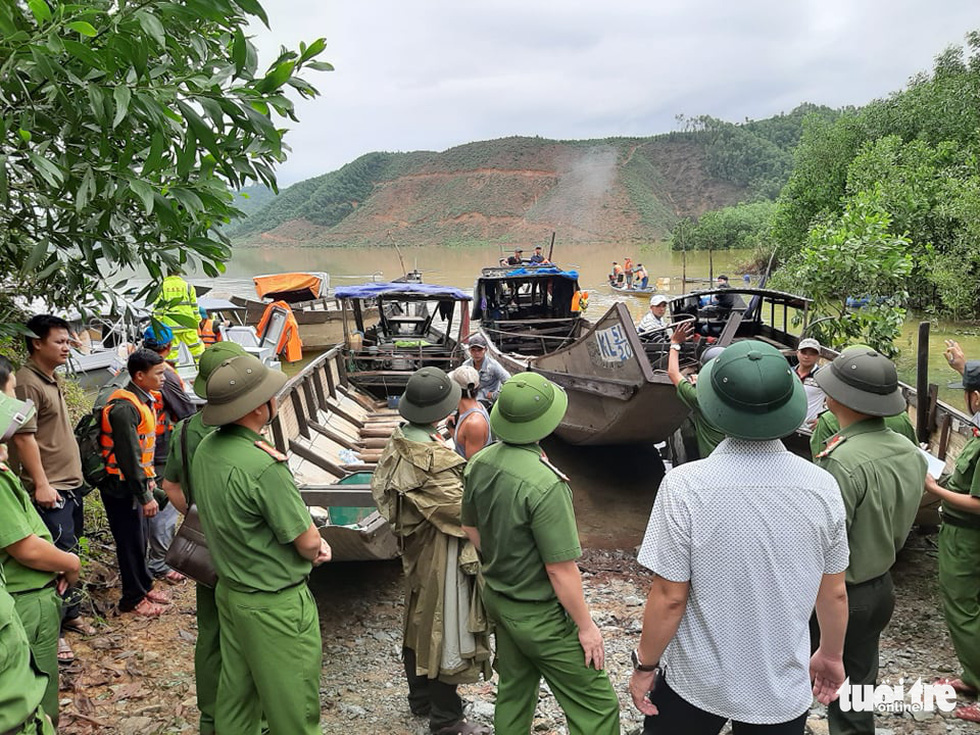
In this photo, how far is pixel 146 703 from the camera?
362cm

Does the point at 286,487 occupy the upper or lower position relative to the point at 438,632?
upper

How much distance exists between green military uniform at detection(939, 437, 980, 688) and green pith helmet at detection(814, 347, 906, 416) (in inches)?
33.5

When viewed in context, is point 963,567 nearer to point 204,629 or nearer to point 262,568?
point 262,568

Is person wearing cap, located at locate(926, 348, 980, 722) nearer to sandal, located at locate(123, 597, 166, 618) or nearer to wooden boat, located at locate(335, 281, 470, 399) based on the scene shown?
sandal, located at locate(123, 597, 166, 618)

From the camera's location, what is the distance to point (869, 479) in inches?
103

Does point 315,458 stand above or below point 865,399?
below

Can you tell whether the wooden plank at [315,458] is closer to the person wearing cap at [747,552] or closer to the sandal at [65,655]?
the sandal at [65,655]

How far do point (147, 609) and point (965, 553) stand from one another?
4599mm

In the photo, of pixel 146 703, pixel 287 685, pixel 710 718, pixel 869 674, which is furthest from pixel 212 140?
pixel 869 674

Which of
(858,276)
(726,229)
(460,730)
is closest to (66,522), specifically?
(460,730)

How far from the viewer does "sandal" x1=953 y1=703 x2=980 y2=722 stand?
3418 millimetres

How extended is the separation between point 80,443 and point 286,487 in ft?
7.97

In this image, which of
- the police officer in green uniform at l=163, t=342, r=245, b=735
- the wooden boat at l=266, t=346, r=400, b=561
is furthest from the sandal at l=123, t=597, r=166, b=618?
the police officer in green uniform at l=163, t=342, r=245, b=735

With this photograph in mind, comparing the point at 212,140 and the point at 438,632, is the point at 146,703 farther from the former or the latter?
the point at 212,140
